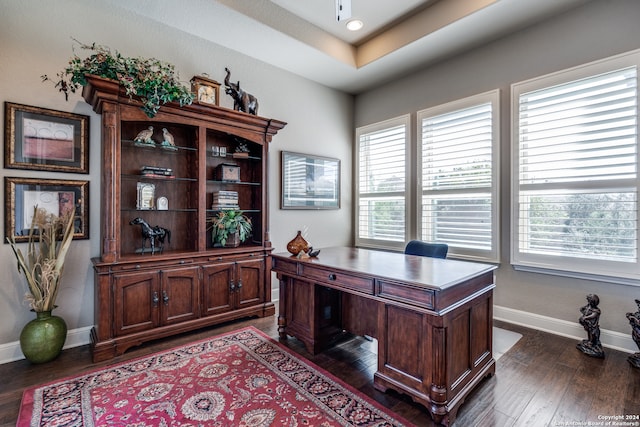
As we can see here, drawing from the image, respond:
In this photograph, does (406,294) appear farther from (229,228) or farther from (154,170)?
(154,170)

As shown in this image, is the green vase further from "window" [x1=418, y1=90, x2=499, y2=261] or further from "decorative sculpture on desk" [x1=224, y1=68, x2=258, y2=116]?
"window" [x1=418, y1=90, x2=499, y2=261]

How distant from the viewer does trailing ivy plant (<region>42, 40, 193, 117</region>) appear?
2.44 metres

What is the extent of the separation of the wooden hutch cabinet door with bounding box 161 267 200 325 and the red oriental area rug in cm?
44

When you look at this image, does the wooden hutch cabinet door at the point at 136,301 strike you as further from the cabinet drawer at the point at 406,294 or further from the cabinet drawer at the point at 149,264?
the cabinet drawer at the point at 406,294

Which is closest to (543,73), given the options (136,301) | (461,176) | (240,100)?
(461,176)

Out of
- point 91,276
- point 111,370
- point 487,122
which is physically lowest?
point 111,370

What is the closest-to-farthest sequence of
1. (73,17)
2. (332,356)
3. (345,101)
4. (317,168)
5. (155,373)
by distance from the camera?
(155,373) → (332,356) → (73,17) → (317,168) → (345,101)

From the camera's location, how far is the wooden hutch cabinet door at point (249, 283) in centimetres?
336

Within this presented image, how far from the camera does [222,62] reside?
365 centimetres

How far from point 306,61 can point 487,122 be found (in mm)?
2318

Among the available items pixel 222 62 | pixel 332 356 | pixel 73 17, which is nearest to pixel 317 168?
pixel 222 62

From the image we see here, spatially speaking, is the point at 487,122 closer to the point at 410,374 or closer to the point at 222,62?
the point at 410,374

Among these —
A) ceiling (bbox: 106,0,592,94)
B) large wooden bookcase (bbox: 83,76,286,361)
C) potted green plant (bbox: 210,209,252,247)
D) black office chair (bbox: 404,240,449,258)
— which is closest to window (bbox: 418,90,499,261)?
ceiling (bbox: 106,0,592,94)

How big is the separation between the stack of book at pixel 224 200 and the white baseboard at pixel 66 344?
163cm
